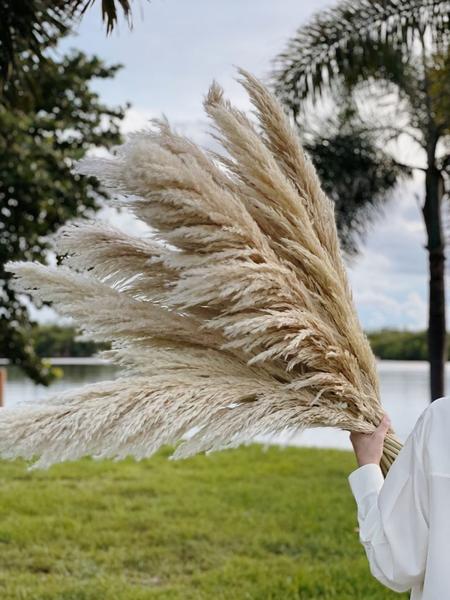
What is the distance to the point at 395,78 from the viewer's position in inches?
431

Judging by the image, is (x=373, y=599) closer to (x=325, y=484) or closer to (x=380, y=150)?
(x=325, y=484)

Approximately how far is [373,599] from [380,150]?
731 cm

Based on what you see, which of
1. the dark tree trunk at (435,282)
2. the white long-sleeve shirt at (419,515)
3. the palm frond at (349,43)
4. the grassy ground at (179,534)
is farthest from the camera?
the dark tree trunk at (435,282)

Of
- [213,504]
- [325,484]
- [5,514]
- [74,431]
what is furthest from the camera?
[325,484]

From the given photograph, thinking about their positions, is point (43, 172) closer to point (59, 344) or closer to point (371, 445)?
point (371, 445)

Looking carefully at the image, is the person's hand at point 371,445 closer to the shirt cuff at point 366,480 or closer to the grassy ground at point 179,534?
the shirt cuff at point 366,480

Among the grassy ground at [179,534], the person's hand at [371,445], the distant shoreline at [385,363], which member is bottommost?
the grassy ground at [179,534]

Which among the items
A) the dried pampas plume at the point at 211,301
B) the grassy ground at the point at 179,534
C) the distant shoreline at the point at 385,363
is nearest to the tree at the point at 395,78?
the grassy ground at the point at 179,534

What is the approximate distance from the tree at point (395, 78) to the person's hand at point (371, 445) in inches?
288

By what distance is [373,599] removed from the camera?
218 inches

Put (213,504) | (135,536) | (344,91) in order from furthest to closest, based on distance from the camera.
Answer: (344,91), (213,504), (135,536)

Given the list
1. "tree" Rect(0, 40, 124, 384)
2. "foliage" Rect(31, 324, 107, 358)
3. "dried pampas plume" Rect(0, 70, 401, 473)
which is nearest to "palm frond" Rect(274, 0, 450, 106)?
"tree" Rect(0, 40, 124, 384)

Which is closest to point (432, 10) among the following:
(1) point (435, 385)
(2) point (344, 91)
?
(2) point (344, 91)

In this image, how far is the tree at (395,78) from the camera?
921 cm
